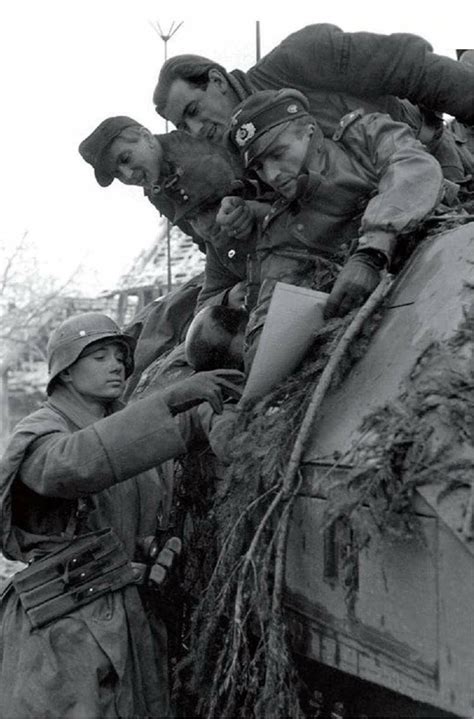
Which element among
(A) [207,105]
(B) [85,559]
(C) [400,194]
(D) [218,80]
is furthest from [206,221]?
(B) [85,559]

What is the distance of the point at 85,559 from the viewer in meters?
3.50

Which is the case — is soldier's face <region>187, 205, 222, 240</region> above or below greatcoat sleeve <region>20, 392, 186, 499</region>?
above

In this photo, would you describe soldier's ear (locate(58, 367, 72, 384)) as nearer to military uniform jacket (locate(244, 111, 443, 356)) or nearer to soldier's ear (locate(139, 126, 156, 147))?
military uniform jacket (locate(244, 111, 443, 356))

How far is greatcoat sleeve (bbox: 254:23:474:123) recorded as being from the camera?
15.2 feet

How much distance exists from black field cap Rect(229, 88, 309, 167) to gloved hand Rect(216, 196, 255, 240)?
0.51 m

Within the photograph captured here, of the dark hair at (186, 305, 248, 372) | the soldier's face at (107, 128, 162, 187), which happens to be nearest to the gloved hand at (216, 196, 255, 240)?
the dark hair at (186, 305, 248, 372)

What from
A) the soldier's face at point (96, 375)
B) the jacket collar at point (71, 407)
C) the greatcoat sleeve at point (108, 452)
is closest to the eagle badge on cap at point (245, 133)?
the soldier's face at point (96, 375)

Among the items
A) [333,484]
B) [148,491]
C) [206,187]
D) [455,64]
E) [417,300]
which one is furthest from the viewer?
[206,187]

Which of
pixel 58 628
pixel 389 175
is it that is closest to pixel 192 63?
pixel 389 175

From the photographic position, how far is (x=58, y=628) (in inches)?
133

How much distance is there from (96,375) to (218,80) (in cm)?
225

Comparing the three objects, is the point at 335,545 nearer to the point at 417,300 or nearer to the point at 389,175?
the point at 417,300

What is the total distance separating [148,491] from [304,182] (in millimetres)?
1431

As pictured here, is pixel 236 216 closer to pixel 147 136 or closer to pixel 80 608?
pixel 147 136
